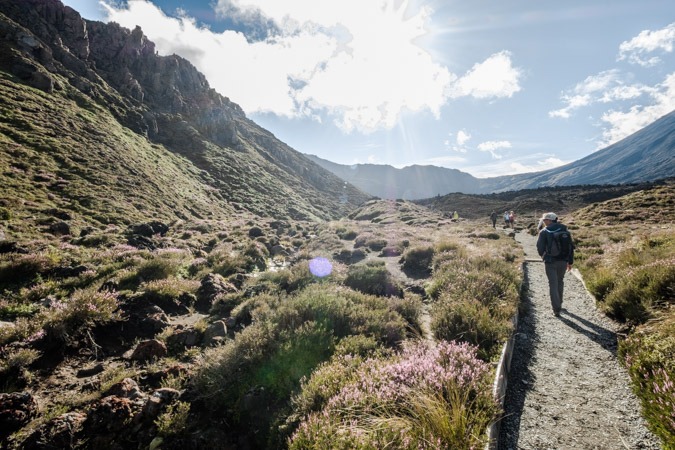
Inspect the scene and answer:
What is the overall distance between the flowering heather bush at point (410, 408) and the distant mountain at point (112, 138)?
21881 mm

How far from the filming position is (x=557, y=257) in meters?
8.11

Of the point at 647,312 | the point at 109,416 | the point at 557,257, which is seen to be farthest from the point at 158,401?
the point at 557,257

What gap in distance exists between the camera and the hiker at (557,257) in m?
7.99

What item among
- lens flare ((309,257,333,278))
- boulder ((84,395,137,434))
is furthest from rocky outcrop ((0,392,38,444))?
lens flare ((309,257,333,278))

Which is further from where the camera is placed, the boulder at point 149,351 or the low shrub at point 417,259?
the low shrub at point 417,259

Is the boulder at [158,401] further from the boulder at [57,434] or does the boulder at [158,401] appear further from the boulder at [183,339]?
the boulder at [183,339]

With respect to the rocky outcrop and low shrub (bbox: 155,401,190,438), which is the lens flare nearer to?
low shrub (bbox: 155,401,190,438)

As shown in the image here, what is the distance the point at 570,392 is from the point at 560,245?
15.6 feet

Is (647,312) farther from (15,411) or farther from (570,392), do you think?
(15,411)

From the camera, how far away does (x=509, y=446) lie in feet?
12.1

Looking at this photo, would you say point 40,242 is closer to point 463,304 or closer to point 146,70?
point 463,304

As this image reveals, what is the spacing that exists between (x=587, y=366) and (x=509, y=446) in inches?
114

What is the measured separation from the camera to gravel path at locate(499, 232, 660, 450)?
3.72 m

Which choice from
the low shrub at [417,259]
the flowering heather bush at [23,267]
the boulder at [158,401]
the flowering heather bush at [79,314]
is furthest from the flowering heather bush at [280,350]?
the flowering heather bush at [23,267]
